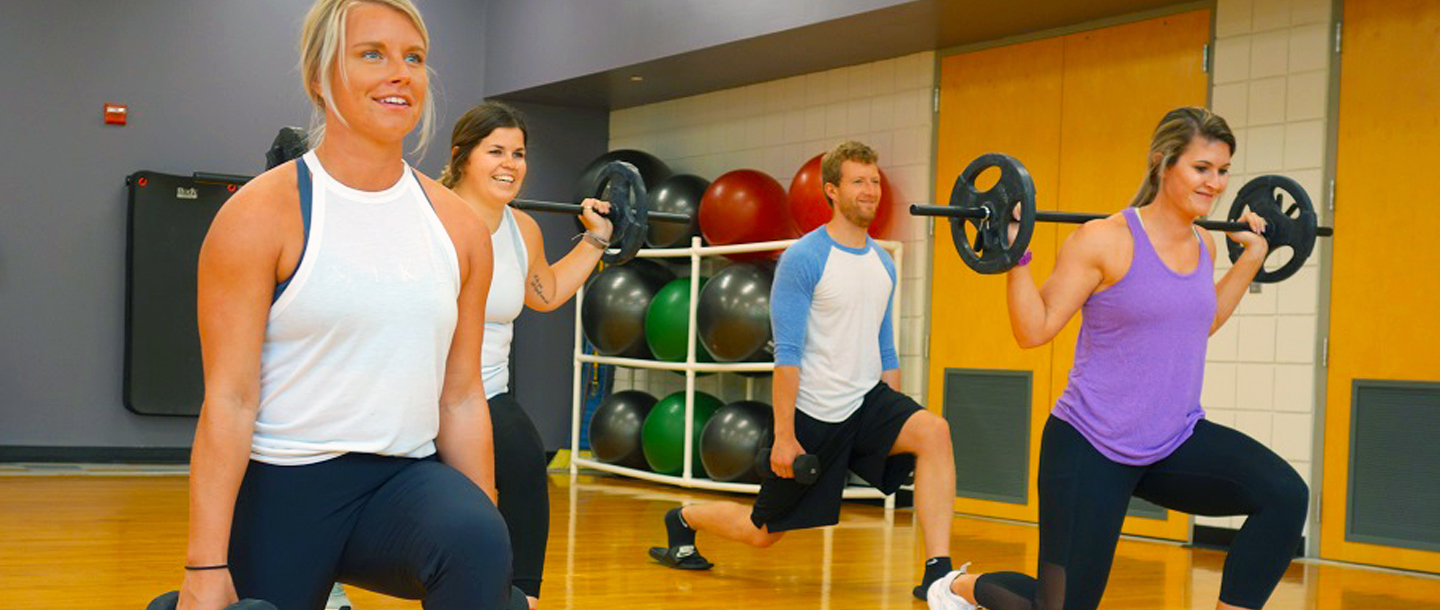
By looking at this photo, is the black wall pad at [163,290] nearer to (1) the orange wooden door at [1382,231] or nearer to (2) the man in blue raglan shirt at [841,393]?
(2) the man in blue raglan shirt at [841,393]

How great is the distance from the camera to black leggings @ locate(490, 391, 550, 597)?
9.24 ft

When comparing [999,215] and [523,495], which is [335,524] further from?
[999,215]

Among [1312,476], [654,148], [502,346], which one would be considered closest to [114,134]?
[654,148]

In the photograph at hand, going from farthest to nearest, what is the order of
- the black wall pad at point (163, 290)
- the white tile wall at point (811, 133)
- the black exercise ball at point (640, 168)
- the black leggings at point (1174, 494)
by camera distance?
the black exercise ball at point (640, 168)
the black wall pad at point (163, 290)
the white tile wall at point (811, 133)
the black leggings at point (1174, 494)

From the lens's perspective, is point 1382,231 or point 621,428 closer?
point 1382,231

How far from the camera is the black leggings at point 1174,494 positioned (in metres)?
2.77

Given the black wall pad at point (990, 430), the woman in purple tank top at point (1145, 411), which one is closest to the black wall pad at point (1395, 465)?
the black wall pad at point (990, 430)

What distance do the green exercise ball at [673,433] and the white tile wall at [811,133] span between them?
1.67 feet

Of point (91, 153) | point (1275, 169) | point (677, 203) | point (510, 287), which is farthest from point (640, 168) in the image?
point (510, 287)

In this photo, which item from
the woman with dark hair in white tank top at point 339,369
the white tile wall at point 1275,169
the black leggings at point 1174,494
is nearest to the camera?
the woman with dark hair in white tank top at point 339,369

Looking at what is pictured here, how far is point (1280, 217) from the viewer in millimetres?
3777

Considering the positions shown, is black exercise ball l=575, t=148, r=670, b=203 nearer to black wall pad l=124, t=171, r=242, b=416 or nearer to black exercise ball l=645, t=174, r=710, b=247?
black exercise ball l=645, t=174, r=710, b=247

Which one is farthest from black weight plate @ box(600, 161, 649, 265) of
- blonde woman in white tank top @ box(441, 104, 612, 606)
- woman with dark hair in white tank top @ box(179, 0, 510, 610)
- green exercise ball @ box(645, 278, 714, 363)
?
green exercise ball @ box(645, 278, 714, 363)

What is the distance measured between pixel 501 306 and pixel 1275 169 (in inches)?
140
